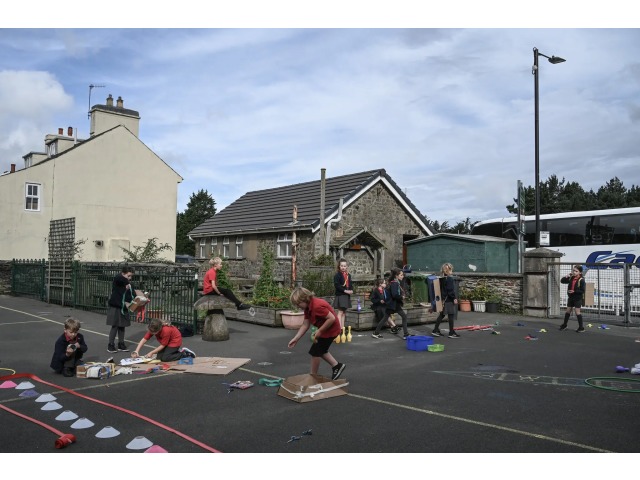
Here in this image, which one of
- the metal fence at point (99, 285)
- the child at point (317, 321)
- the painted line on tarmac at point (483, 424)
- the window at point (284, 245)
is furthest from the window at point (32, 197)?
the painted line on tarmac at point (483, 424)

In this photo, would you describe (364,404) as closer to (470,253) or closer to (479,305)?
(479,305)

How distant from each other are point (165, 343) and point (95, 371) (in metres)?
1.49

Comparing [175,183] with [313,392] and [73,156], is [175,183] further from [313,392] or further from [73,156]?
[313,392]

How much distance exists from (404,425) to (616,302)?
595 inches

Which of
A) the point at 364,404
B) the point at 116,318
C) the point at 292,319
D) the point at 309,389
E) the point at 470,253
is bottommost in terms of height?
the point at 364,404

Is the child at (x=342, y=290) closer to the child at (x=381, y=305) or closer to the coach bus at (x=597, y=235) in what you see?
the child at (x=381, y=305)

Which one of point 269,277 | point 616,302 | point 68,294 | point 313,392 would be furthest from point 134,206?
point 313,392

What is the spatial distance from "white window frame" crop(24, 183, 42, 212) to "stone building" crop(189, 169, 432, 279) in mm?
9384

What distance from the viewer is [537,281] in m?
18.1

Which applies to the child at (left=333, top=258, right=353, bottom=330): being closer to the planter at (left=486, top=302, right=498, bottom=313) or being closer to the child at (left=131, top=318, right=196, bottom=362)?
the child at (left=131, top=318, right=196, bottom=362)

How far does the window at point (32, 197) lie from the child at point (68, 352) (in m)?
22.6

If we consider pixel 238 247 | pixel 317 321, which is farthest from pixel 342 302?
pixel 238 247

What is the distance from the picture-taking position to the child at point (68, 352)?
8.45 meters

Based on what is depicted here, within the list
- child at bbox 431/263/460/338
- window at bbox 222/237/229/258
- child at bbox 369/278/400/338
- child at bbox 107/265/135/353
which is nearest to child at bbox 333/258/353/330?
child at bbox 369/278/400/338
